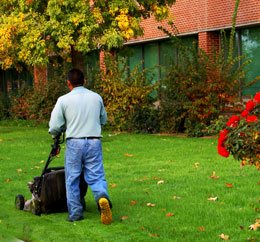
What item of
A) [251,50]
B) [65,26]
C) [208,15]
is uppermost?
[208,15]

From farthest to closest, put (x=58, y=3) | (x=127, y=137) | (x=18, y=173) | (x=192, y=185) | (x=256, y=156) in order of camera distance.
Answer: (x=127, y=137)
(x=58, y=3)
(x=18, y=173)
(x=192, y=185)
(x=256, y=156)

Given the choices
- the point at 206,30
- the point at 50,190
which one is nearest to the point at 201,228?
the point at 50,190

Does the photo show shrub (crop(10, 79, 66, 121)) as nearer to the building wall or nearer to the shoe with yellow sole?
the building wall

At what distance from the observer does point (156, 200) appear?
9.77 meters

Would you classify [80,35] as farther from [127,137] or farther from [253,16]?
[253,16]

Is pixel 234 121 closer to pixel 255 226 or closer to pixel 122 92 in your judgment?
pixel 255 226

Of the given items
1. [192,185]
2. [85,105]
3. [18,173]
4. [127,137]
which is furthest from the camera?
[127,137]

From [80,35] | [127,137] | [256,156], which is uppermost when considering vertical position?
[80,35]

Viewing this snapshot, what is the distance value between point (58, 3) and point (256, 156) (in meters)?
11.9

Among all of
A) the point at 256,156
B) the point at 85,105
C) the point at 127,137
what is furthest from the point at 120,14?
the point at 256,156

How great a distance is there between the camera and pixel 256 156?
714 cm

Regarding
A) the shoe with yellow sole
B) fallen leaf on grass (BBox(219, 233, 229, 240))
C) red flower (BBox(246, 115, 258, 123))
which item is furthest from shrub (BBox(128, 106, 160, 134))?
red flower (BBox(246, 115, 258, 123))

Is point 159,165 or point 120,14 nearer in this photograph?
point 159,165

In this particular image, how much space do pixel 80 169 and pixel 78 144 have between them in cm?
31
